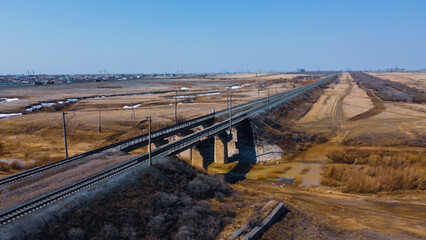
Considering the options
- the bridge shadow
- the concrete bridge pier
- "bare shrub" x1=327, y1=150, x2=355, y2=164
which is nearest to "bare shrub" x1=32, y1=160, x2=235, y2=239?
the concrete bridge pier

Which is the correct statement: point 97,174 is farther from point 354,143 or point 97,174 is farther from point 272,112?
point 272,112

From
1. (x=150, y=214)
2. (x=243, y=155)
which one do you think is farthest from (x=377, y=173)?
(x=150, y=214)

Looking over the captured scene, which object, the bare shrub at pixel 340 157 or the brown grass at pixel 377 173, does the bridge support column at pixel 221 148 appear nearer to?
the brown grass at pixel 377 173

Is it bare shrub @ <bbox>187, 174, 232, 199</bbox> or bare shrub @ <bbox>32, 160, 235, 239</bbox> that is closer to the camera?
bare shrub @ <bbox>32, 160, 235, 239</bbox>

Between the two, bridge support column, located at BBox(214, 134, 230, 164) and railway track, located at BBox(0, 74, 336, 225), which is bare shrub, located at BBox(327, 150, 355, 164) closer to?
bridge support column, located at BBox(214, 134, 230, 164)

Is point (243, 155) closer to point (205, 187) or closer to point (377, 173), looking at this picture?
point (377, 173)
